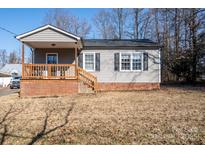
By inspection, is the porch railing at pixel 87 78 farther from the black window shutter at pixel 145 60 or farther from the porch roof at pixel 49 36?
the black window shutter at pixel 145 60

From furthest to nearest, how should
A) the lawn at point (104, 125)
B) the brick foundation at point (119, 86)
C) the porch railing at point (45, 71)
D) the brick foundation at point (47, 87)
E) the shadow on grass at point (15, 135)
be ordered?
the brick foundation at point (119, 86)
the porch railing at point (45, 71)
the brick foundation at point (47, 87)
the shadow on grass at point (15, 135)
the lawn at point (104, 125)

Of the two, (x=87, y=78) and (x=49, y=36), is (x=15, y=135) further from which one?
(x=87, y=78)

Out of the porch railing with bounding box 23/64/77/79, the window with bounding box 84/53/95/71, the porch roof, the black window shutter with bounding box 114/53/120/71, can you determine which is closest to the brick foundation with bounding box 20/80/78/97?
the porch railing with bounding box 23/64/77/79

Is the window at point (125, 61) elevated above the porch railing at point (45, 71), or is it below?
above

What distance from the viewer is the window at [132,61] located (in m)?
17.4

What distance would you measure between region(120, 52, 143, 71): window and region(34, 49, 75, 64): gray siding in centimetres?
351

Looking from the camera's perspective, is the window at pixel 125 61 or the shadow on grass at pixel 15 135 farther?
the window at pixel 125 61

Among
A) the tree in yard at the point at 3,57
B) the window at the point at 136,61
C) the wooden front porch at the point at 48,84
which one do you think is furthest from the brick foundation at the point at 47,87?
the tree in yard at the point at 3,57

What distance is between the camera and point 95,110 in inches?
351

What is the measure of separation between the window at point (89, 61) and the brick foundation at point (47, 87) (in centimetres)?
324

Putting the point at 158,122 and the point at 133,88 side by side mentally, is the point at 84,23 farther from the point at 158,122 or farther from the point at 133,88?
the point at 158,122

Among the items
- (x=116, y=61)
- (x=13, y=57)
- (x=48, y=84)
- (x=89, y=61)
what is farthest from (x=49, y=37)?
(x=13, y=57)

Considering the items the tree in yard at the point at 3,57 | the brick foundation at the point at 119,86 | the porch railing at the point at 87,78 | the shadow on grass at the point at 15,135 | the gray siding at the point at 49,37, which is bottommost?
the shadow on grass at the point at 15,135

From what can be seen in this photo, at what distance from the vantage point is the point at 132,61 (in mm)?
17375
